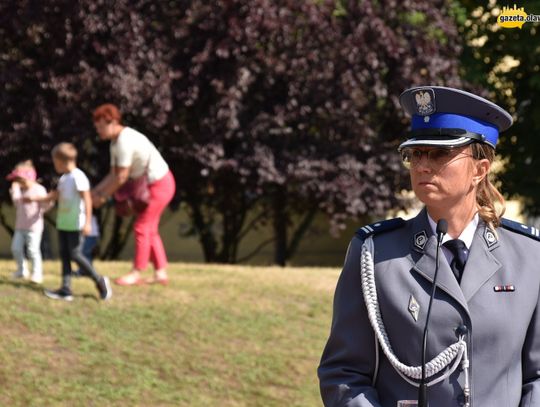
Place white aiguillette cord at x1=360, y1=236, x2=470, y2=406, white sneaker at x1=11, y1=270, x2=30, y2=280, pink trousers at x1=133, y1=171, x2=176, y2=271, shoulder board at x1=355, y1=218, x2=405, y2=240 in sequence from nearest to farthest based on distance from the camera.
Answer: white aiguillette cord at x1=360, y1=236, x2=470, y2=406, shoulder board at x1=355, y1=218, x2=405, y2=240, pink trousers at x1=133, y1=171, x2=176, y2=271, white sneaker at x1=11, y1=270, x2=30, y2=280

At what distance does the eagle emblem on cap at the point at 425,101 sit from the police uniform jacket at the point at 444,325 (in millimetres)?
362

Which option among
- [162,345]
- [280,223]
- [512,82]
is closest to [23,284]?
[162,345]

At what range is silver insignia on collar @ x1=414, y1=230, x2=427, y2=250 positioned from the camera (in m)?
3.31

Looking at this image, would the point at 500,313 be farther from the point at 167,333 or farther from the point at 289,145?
the point at 289,145

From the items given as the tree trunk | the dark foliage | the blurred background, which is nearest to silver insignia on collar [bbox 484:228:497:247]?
the blurred background

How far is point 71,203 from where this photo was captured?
10.9 metres

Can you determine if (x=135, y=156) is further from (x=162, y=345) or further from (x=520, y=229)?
(x=520, y=229)

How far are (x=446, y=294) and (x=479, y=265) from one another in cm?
14

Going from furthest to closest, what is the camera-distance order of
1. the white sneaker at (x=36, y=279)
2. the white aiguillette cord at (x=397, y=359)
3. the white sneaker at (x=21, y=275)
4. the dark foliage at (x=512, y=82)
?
the dark foliage at (x=512, y=82) < the white sneaker at (x=21, y=275) < the white sneaker at (x=36, y=279) < the white aiguillette cord at (x=397, y=359)

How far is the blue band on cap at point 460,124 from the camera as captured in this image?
3283mm

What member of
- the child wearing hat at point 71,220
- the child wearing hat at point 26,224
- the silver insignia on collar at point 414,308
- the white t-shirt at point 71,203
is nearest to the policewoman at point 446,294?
the silver insignia on collar at point 414,308
